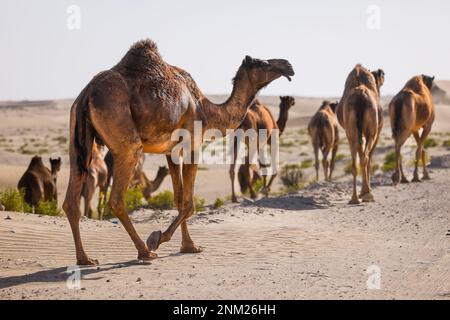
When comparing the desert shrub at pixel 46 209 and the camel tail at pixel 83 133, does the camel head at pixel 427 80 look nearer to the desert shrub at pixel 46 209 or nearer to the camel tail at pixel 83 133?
the desert shrub at pixel 46 209

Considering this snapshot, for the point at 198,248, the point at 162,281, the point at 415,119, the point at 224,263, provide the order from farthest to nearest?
the point at 415,119 → the point at 198,248 → the point at 224,263 → the point at 162,281

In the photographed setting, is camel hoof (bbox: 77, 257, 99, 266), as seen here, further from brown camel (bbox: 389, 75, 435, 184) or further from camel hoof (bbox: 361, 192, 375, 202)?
brown camel (bbox: 389, 75, 435, 184)

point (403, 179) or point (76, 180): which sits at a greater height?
point (76, 180)

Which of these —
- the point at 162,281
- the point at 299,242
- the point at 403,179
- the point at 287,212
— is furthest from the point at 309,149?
the point at 162,281

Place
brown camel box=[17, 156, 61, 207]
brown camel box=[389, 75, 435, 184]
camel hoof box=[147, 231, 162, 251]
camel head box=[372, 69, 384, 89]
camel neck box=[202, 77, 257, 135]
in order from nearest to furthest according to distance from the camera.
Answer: camel hoof box=[147, 231, 162, 251] < camel neck box=[202, 77, 257, 135] < brown camel box=[17, 156, 61, 207] < camel head box=[372, 69, 384, 89] < brown camel box=[389, 75, 435, 184]

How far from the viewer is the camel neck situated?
10000 millimetres

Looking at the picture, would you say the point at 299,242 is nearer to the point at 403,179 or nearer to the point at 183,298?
the point at 183,298

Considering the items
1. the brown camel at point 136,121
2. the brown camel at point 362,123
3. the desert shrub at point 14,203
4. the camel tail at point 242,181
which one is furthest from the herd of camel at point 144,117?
the camel tail at point 242,181

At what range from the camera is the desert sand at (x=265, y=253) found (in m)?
7.52

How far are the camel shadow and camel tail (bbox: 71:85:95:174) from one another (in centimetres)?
104

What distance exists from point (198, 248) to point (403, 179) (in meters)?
10.7

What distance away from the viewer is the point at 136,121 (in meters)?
8.77

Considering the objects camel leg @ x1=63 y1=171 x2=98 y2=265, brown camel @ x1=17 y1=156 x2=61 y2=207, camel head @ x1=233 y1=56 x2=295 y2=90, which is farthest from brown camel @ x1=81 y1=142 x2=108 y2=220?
camel leg @ x1=63 y1=171 x2=98 y2=265

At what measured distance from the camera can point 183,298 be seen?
23.2 feet
